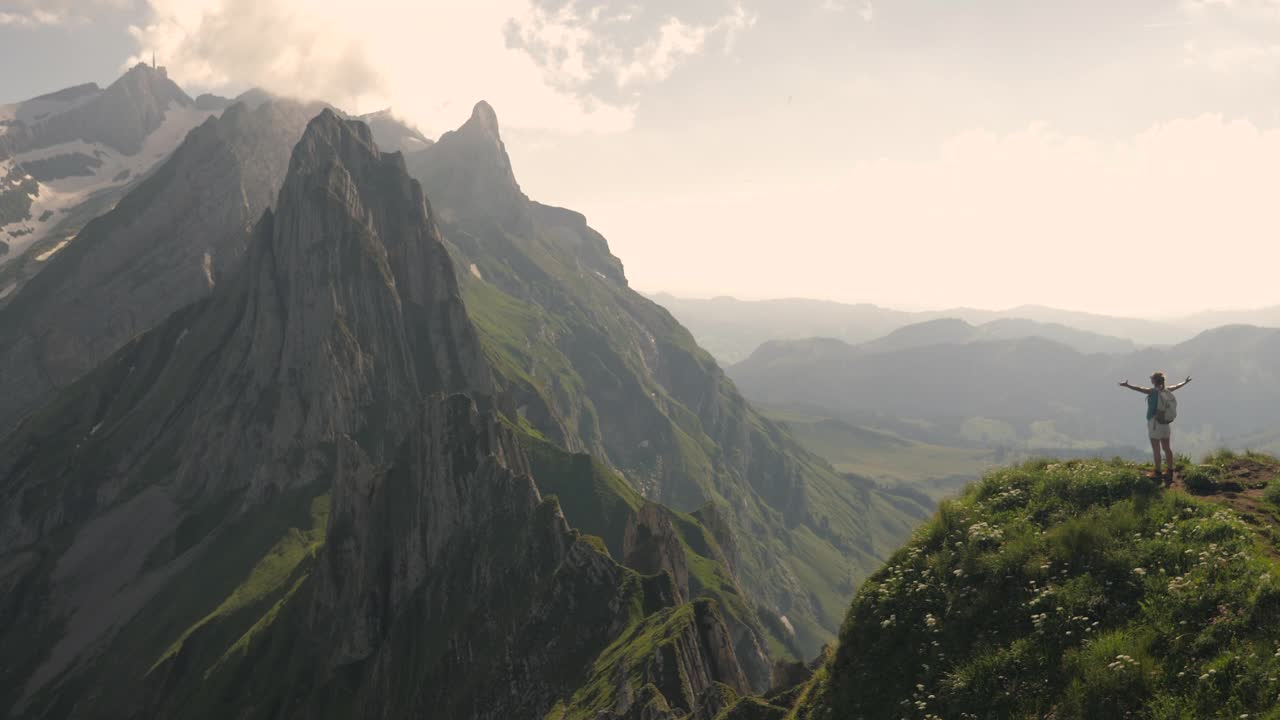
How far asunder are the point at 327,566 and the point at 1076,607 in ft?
383

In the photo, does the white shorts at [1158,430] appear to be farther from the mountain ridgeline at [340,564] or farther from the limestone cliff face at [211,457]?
the limestone cliff face at [211,457]

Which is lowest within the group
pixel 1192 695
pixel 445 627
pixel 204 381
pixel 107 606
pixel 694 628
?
pixel 107 606

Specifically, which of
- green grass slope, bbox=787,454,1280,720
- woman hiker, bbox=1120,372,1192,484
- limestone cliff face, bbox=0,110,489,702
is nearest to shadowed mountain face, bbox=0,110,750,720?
limestone cliff face, bbox=0,110,489,702

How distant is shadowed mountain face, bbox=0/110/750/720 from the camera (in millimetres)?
85250

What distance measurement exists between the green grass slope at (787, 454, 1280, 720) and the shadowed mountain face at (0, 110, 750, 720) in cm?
3437

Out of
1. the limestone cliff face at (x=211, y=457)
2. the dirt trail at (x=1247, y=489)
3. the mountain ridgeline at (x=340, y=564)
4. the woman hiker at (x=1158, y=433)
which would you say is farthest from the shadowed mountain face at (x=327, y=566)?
the dirt trail at (x=1247, y=489)

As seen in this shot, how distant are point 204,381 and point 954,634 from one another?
224 metres

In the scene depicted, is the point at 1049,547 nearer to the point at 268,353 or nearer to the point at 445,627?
the point at 445,627

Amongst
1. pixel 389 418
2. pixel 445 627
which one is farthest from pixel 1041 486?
pixel 389 418

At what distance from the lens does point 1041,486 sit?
25234 mm

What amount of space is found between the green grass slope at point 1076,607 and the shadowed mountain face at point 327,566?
113 feet

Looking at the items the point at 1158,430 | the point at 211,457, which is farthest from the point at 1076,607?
the point at 211,457

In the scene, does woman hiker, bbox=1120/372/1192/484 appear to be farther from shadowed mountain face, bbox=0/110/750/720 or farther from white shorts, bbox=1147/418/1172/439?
shadowed mountain face, bbox=0/110/750/720

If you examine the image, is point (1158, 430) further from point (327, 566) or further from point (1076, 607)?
point (327, 566)
